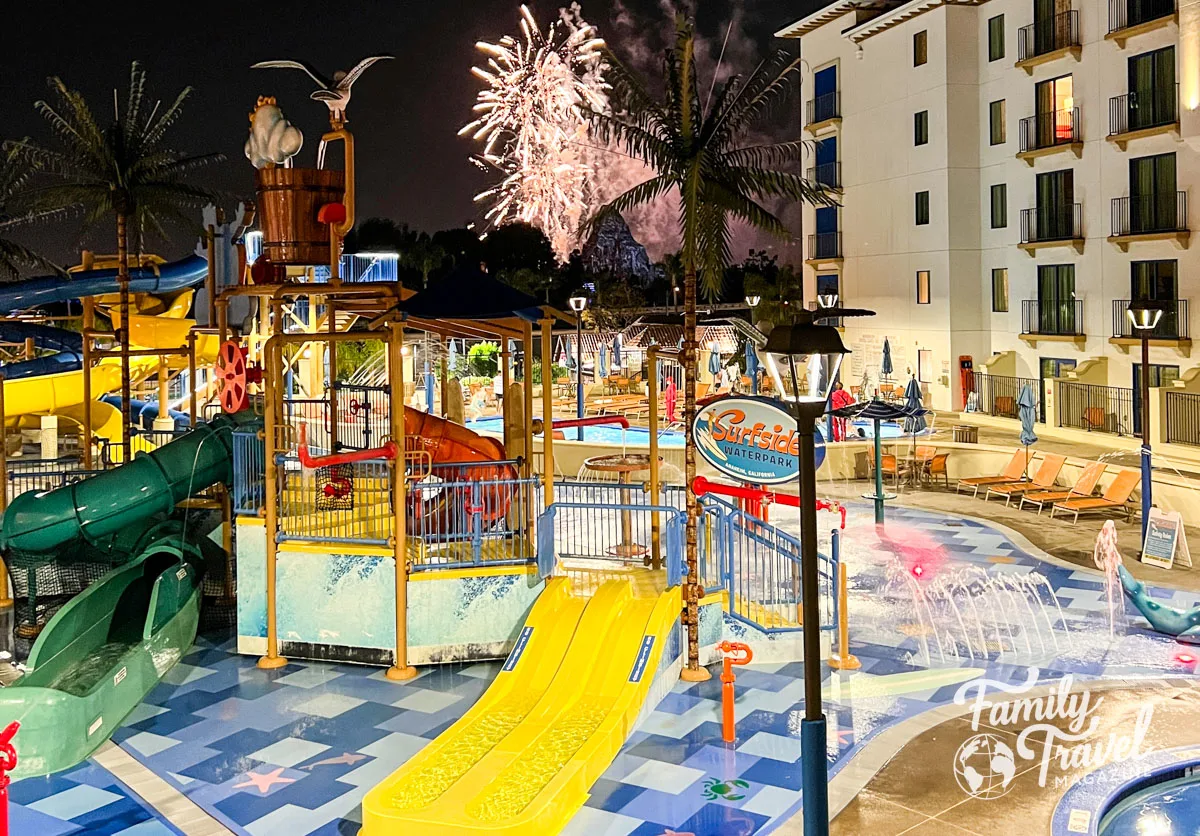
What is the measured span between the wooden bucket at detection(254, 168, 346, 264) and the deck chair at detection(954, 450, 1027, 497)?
1615 cm

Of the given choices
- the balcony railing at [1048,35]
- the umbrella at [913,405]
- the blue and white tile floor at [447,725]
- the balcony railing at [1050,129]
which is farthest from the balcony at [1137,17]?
the blue and white tile floor at [447,725]

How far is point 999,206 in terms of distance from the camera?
39812 millimetres

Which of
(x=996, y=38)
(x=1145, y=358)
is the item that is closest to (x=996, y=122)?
(x=996, y=38)

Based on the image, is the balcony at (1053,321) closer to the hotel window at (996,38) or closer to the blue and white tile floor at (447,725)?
the hotel window at (996,38)

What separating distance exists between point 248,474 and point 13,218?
44.5 feet

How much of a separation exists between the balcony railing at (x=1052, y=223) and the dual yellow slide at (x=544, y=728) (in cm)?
2737

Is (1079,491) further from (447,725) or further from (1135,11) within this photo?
(1135,11)

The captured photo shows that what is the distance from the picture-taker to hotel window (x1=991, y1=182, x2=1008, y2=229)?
39.5 m

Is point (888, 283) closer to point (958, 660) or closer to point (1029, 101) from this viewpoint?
point (1029, 101)

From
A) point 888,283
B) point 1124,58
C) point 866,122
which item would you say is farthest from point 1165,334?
point 866,122

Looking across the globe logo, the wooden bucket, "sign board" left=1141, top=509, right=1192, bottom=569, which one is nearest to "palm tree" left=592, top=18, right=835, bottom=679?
the globe logo

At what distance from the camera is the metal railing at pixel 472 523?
14.2 m

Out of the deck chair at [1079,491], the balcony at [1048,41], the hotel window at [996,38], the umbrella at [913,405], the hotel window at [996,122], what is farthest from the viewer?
the hotel window at [996,122]

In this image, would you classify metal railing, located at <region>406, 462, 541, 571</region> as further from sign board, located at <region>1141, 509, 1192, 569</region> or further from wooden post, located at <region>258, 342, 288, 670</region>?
sign board, located at <region>1141, 509, 1192, 569</region>
